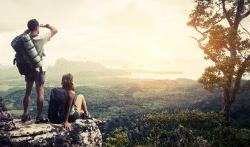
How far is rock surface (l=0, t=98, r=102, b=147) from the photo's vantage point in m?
10.2

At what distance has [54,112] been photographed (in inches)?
440

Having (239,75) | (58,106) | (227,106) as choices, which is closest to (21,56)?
(58,106)

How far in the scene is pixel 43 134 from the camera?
10.5m

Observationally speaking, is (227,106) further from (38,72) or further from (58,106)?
(38,72)

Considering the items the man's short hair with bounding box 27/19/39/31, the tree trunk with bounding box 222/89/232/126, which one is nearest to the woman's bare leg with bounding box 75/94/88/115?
the man's short hair with bounding box 27/19/39/31

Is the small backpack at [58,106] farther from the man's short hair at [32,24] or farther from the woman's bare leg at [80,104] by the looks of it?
the man's short hair at [32,24]

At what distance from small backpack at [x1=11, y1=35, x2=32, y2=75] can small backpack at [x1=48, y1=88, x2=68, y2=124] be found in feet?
3.86

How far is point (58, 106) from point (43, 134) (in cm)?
109

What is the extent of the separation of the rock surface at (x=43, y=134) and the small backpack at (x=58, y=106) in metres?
0.27

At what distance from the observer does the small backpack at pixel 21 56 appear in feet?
36.5

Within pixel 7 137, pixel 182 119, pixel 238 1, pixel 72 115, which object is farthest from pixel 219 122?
pixel 7 137

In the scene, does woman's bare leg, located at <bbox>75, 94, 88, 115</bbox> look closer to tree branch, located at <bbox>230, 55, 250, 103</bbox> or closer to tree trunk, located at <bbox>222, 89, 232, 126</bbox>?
tree branch, located at <bbox>230, 55, 250, 103</bbox>

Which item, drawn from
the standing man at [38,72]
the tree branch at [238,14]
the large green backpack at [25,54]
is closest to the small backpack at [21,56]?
the large green backpack at [25,54]

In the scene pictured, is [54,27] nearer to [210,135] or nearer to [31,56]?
[31,56]
